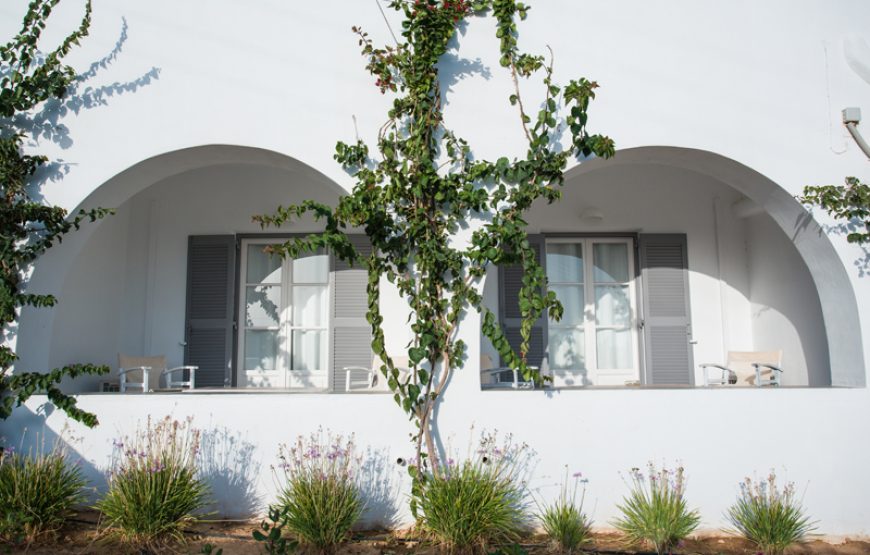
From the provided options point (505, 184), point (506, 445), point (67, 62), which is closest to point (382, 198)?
point (505, 184)

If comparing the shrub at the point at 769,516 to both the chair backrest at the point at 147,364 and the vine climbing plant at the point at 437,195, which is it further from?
the chair backrest at the point at 147,364

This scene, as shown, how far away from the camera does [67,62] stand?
4977 mm

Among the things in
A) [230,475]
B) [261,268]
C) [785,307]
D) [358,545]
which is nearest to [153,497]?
[230,475]

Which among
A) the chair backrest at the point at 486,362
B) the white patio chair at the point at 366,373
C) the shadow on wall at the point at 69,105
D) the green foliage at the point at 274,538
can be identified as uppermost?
the shadow on wall at the point at 69,105

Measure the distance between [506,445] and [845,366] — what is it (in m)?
2.49

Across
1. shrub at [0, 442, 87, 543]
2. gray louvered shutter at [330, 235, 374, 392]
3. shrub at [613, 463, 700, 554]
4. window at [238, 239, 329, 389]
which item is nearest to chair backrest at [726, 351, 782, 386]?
shrub at [613, 463, 700, 554]

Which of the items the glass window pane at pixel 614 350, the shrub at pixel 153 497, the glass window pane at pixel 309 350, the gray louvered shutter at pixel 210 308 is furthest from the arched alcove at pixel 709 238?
the shrub at pixel 153 497

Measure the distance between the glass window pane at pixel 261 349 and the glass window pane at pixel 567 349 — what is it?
2821mm

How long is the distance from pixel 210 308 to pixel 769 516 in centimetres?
520

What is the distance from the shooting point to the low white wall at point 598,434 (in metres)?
4.57

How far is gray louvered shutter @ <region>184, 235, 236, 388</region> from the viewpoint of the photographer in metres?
6.82

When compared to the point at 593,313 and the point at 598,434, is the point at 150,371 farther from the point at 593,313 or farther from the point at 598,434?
the point at 593,313

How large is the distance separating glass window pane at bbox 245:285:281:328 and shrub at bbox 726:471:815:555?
15.0ft

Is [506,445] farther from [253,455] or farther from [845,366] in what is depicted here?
[845,366]
